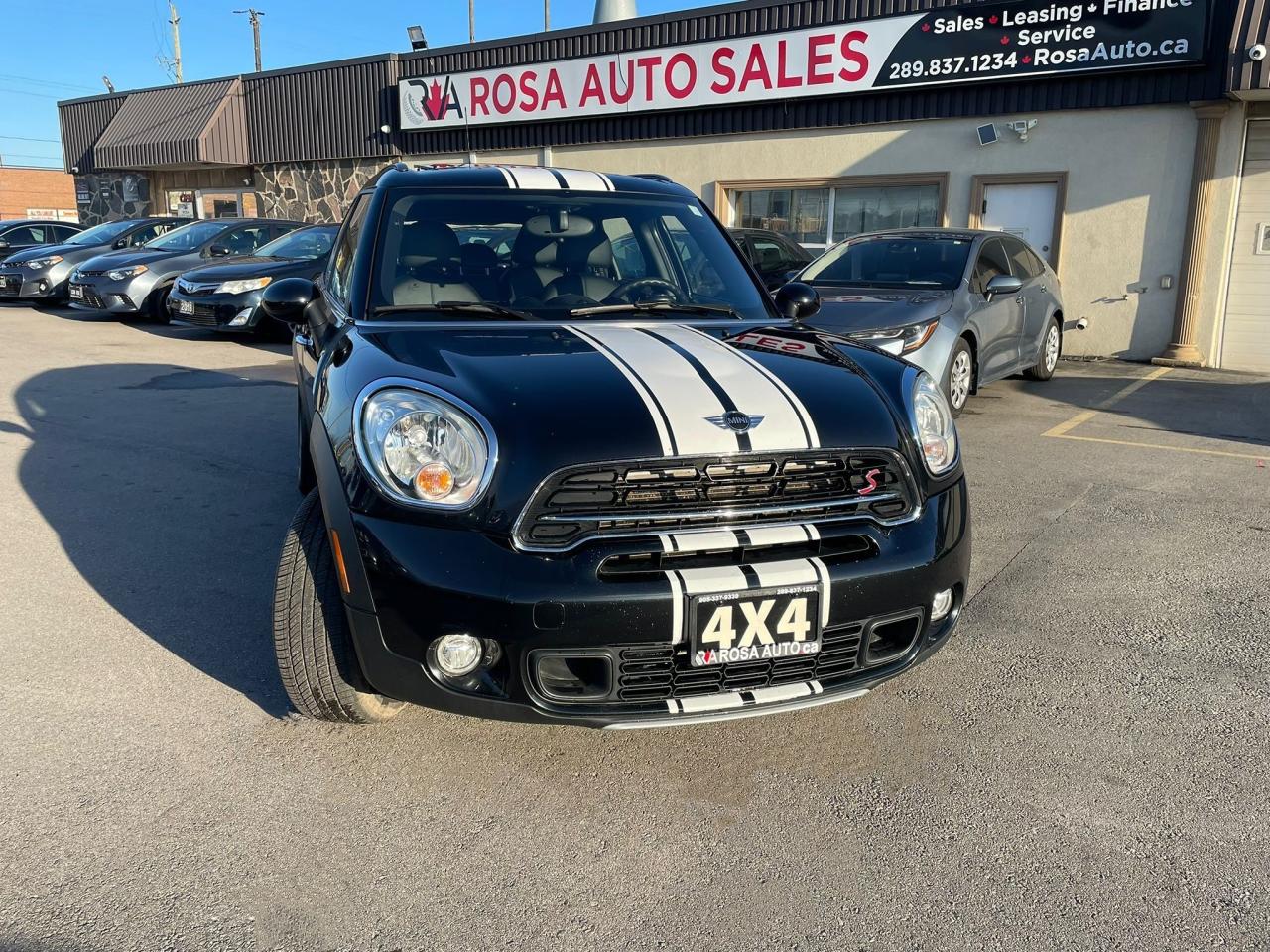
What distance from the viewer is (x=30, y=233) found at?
58.6ft

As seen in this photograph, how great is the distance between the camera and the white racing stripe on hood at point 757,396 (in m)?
2.49

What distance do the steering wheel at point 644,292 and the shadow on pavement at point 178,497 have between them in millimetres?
1766

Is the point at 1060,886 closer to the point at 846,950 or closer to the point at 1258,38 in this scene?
the point at 846,950

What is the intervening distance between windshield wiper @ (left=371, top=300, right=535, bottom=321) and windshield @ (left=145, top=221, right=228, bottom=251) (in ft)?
38.7

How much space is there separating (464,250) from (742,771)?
2.04 meters

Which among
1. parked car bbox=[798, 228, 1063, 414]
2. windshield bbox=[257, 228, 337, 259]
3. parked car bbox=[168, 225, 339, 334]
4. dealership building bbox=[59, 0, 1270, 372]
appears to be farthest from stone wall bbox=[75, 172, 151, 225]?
parked car bbox=[798, 228, 1063, 414]

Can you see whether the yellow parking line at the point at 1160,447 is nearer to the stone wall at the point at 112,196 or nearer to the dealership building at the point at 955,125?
the dealership building at the point at 955,125

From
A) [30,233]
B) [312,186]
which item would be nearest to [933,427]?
[312,186]

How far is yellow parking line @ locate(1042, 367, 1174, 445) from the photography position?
7.27 meters

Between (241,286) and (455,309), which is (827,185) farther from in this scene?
(455,309)

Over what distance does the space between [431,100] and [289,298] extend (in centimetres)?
1496

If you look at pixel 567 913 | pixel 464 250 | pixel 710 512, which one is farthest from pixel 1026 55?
pixel 567 913

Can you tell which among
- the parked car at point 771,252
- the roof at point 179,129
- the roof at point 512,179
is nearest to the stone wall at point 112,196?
the roof at point 179,129

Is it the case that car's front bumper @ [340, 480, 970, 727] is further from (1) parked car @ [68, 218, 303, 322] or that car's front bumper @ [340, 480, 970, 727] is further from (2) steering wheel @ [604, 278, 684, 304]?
(1) parked car @ [68, 218, 303, 322]
